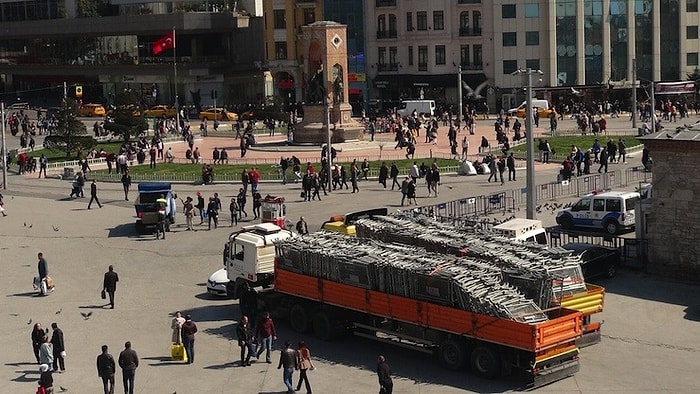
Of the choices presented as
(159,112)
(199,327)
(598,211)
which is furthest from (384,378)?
(159,112)

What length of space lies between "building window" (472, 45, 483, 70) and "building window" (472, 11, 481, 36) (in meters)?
1.12

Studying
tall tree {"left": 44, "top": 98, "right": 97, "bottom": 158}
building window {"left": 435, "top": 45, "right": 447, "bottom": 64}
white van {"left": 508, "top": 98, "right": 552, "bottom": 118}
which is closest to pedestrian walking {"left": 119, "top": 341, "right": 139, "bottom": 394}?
tall tree {"left": 44, "top": 98, "right": 97, "bottom": 158}

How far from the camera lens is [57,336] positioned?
30.3m

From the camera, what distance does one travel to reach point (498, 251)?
106 feet

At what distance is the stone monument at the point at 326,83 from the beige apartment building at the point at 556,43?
28.4 metres

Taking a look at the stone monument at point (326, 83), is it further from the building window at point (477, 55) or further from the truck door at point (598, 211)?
the truck door at point (598, 211)

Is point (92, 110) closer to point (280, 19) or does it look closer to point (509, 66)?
point (280, 19)

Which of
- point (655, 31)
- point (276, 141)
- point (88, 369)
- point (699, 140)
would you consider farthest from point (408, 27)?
point (88, 369)

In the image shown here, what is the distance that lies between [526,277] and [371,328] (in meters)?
4.17

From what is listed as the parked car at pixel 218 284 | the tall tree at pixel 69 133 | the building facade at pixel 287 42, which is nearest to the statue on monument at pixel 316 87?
the tall tree at pixel 69 133

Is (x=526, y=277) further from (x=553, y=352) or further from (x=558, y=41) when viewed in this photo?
(x=558, y=41)

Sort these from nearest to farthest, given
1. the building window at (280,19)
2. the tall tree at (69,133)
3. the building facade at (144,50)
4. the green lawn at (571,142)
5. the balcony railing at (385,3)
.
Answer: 1. the green lawn at (571,142)
2. the tall tree at (69,133)
3. the balcony railing at (385,3)
4. the building window at (280,19)
5. the building facade at (144,50)

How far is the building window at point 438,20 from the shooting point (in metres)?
106

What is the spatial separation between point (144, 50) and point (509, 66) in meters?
35.8
